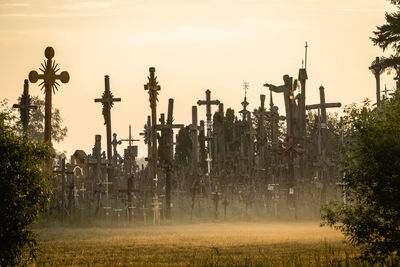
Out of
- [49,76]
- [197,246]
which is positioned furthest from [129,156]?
[197,246]

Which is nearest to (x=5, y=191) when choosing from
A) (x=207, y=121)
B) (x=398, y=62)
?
(x=398, y=62)

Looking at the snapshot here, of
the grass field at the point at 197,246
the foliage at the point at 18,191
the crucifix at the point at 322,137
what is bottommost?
the grass field at the point at 197,246

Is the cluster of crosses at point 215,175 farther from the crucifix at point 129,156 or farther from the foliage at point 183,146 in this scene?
the foliage at point 183,146

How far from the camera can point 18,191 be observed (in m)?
17.9

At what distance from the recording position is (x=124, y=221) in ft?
152

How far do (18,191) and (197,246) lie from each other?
12.3m

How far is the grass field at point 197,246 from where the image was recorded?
2272 cm

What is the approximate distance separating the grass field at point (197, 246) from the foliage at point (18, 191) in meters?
3.93

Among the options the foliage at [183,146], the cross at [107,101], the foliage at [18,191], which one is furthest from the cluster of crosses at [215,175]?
the foliage at [18,191]

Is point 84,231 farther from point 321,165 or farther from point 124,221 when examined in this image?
point 321,165

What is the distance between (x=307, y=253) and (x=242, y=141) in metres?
37.2

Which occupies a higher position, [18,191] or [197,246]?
[18,191]

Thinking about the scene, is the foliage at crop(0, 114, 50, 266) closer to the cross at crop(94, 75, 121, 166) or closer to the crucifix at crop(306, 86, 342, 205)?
the cross at crop(94, 75, 121, 166)

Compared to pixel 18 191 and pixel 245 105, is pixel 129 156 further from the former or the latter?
pixel 18 191
